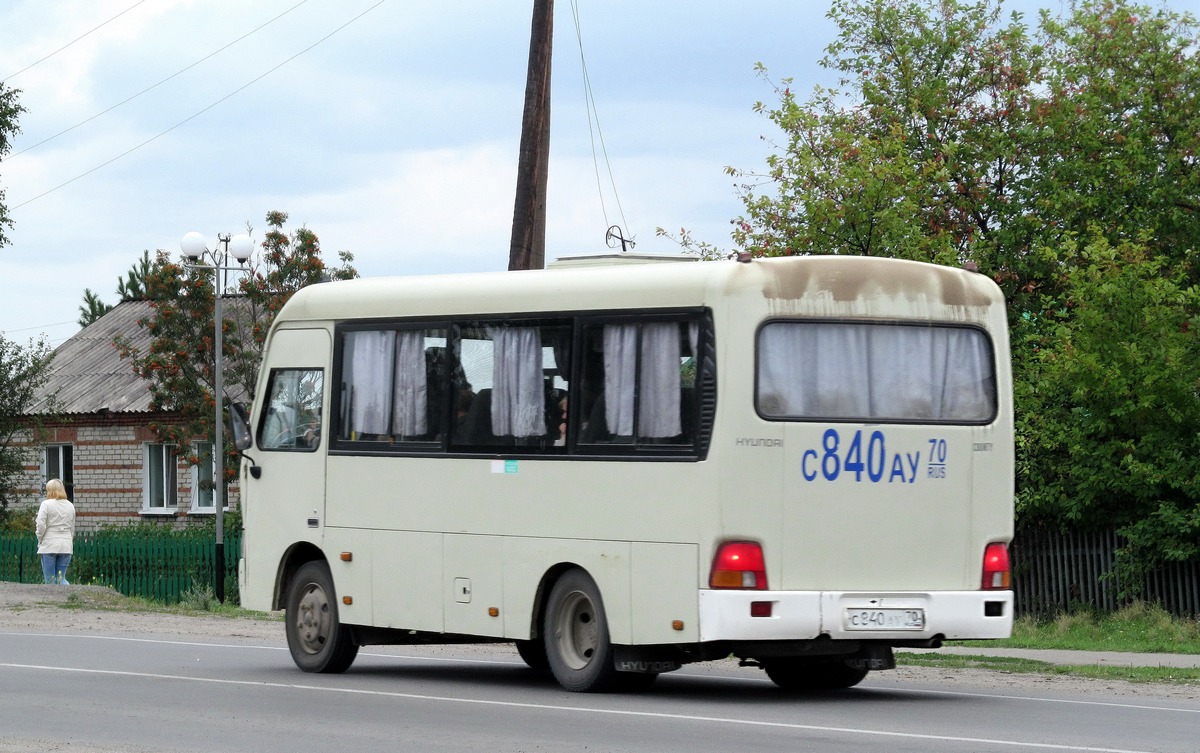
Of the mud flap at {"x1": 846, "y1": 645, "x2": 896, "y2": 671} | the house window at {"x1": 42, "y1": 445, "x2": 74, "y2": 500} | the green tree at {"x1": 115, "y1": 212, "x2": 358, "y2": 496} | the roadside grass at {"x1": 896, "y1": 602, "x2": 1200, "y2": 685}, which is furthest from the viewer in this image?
the house window at {"x1": 42, "y1": 445, "x2": 74, "y2": 500}

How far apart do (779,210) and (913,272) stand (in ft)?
49.7

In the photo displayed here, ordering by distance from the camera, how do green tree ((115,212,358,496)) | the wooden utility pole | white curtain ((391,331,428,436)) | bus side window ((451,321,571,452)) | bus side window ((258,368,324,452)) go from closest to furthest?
bus side window ((451,321,571,452)), white curtain ((391,331,428,436)), bus side window ((258,368,324,452)), the wooden utility pole, green tree ((115,212,358,496))

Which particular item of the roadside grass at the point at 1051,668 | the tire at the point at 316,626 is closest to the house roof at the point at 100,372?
the tire at the point at 316,626

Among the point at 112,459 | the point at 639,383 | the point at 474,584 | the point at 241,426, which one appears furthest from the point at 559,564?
the point at 112,459

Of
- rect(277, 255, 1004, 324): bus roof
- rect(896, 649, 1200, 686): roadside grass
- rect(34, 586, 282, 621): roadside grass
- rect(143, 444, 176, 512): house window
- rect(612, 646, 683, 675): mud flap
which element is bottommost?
rect(34, 586, 282, 621): roadside grass

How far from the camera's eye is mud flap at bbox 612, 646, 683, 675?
13320mm

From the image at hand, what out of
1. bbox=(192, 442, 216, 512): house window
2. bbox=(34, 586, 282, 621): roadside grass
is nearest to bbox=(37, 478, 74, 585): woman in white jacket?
bbox=(34, 586, 282, 621): roadside grass

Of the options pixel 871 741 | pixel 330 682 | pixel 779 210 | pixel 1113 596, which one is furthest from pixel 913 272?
pixel 779 210

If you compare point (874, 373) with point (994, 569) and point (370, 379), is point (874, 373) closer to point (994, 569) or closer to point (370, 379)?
point (994, 569)

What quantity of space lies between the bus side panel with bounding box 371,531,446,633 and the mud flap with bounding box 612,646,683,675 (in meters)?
1.80

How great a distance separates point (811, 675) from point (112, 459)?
113 feet

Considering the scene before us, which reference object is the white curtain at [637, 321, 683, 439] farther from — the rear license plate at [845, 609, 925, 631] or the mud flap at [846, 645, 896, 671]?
the mud flap at [846, 645, 896, 671]

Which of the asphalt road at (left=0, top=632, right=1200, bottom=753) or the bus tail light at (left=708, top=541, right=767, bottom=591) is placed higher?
the bus tail light at (left=708, top=541, right=767, bottom=591)

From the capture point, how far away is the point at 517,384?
14219mm
